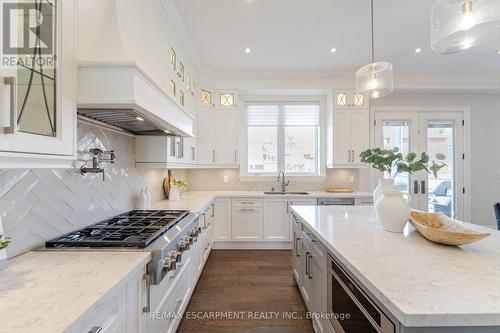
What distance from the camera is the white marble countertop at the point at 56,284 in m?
0.71

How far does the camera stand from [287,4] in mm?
2543

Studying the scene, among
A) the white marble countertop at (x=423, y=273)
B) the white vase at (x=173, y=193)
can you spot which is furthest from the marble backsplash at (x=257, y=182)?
the white marble countertop at (x=423, y=273)

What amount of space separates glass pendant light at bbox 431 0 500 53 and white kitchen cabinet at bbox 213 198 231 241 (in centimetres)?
322

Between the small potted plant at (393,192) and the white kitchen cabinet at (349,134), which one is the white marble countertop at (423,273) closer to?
the small potted plant at (393,192)

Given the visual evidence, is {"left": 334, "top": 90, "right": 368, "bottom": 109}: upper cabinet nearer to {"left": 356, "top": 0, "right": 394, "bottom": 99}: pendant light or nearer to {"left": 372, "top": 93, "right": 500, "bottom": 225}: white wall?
{"left": 372, "top": 93, "right": 500, "bottom": 225}: white wall

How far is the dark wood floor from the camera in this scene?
2.14 meters

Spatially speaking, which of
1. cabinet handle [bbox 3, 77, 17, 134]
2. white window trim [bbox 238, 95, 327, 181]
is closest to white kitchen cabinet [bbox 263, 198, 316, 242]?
white window trim [bbox 238, 95, 327, 181]

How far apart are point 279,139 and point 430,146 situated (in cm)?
282

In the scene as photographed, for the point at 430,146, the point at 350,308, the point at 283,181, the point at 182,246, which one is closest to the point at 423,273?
the point at 350,308

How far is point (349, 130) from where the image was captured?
438 centimetres

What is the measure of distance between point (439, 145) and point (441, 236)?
4300 millimetres

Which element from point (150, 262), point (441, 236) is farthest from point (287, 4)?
point (150, 262)

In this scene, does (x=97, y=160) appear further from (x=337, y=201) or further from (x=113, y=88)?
(x=337, y=201)

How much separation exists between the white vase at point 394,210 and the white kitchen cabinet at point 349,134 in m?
2.78
